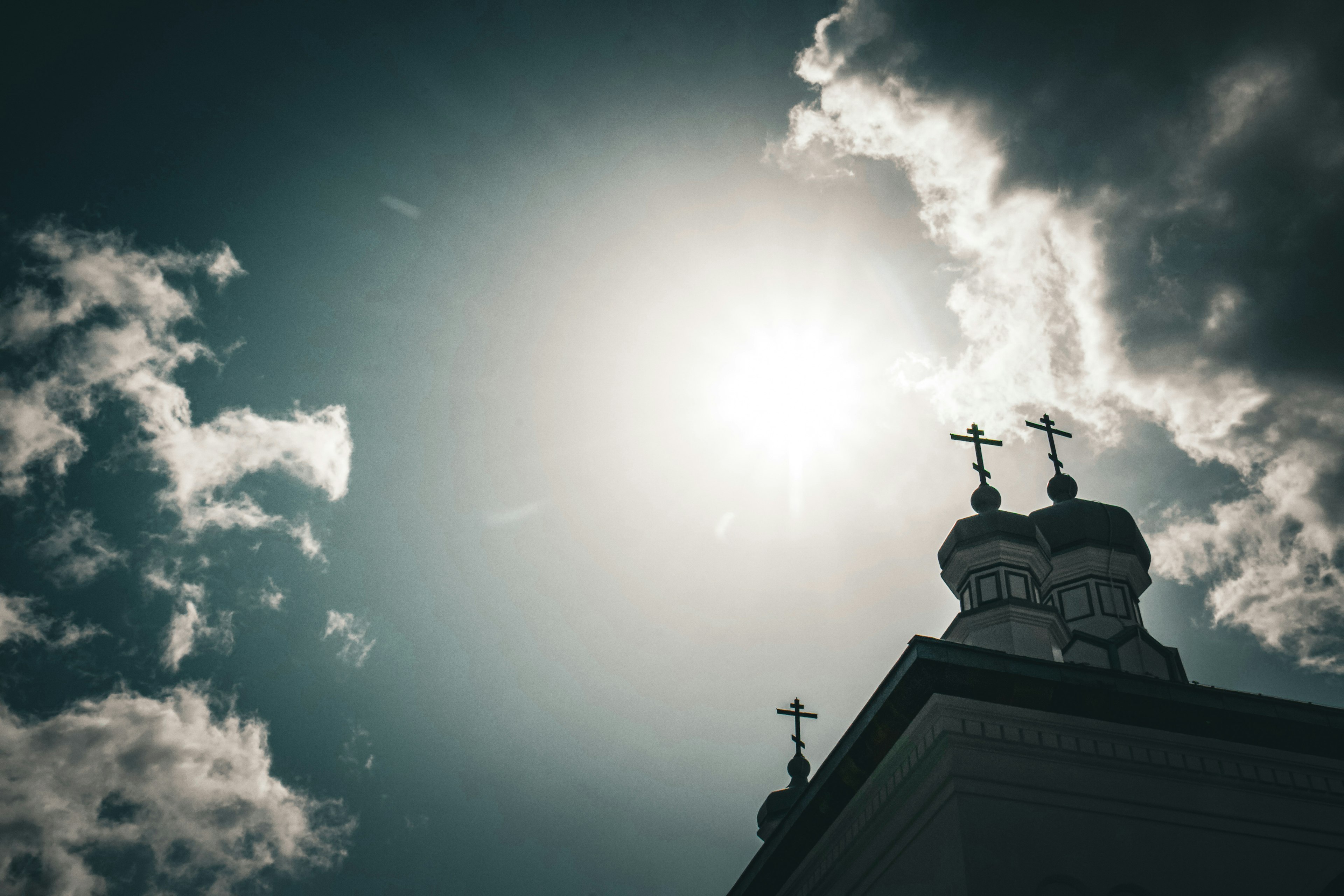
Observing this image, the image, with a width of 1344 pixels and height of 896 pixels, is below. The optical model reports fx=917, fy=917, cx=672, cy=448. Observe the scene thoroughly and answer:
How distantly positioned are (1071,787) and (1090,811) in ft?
0.88

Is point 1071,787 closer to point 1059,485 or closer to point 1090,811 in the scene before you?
point 1090,811

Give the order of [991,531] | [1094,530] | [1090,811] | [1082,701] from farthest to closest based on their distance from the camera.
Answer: [1094,530] → [991,531] → [1082,701] → [1090,811]

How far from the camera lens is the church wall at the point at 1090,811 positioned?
8.69 meters

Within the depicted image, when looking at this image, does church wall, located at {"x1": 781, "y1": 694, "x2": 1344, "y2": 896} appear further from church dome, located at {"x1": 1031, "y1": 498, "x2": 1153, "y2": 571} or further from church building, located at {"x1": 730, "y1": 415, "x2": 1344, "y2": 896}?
church dome, located at {"x1": 1031, "y1": 498, "x2": 1153, "y2": 571}

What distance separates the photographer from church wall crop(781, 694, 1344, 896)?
28.5 feet

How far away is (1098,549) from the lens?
20.6m

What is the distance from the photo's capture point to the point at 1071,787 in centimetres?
917

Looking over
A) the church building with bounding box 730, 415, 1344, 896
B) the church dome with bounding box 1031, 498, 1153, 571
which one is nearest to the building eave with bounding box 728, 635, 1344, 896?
the church building with bounding box 730, 415, 1344, 896

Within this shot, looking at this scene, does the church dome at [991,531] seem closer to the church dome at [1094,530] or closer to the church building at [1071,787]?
the church dome at [1094,530]

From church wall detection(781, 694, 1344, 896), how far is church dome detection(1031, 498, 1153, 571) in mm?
11173

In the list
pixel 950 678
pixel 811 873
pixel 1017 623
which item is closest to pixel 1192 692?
pixel 950 678

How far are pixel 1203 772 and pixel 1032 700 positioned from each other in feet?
6.40

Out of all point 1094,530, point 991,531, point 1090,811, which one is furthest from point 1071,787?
point 1094,530

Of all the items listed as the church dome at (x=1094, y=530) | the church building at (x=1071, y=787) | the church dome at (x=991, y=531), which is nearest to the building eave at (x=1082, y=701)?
the church building at (x=1071, y=787)
